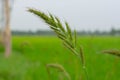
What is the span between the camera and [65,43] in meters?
1.40

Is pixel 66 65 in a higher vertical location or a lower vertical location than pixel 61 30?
lower

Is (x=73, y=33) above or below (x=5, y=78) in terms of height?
above

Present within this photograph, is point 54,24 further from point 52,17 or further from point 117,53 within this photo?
point 117,53

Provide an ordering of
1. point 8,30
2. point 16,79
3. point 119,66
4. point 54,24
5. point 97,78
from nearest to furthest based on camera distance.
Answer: point 54,24
point 97,78
point 16,79
point 119,66
point 8,30

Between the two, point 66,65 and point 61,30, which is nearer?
point 61,30

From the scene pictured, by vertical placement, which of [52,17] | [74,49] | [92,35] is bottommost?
[92,35]

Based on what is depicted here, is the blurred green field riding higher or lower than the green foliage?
lower

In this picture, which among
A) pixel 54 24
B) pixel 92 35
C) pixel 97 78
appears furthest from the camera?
pixel 97 78

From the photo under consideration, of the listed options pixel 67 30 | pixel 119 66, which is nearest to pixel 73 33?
pixel 67 30

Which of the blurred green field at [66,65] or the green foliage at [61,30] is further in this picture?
the blurred green field at [66,65]

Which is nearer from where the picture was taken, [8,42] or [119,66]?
[119,66]

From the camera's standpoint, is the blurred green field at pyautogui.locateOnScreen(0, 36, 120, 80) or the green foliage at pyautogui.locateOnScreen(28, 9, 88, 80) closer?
the green foliage at pyautogui.locateOnScreen(28, 9, 88, 80)

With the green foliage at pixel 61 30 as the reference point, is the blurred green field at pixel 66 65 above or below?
below

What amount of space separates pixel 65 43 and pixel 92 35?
1.68 m
